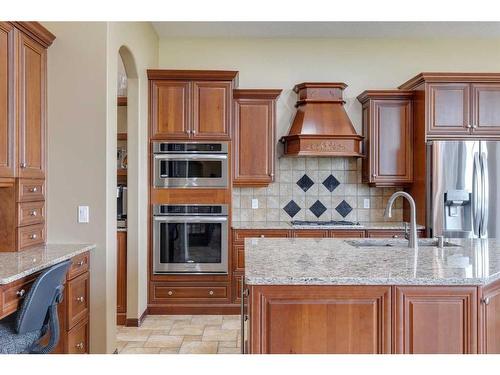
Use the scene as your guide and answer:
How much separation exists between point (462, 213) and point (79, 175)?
347cm

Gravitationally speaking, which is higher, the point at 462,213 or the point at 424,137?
the point at 424,137

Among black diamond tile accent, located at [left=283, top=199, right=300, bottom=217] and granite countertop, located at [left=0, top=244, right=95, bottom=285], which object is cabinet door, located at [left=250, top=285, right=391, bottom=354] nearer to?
granite countertop, located at [left=0, top=244, right=95, bottom=285]

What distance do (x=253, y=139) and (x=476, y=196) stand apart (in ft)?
7.43

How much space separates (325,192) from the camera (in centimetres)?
490

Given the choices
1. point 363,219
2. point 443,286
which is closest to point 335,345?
point 443,286

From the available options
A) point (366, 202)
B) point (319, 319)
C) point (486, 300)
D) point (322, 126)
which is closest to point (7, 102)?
point (319, 319)

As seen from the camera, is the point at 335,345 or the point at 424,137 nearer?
the point at 335,345

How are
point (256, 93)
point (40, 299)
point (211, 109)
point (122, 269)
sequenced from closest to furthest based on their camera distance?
point (40, 299) < point (122, 269) < point (211, 109) < point (256, 93)

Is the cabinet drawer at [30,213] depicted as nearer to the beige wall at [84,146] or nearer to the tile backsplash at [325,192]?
the beige wall at [84,146]

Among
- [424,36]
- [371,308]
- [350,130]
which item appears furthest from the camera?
[424,36]

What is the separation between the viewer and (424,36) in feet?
15.8

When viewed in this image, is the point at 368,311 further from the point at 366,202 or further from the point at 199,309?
the point at 366,202

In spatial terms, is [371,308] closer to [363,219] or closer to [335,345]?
[335,345]

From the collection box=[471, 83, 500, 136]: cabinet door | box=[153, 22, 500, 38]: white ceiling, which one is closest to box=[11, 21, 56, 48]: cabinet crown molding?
box=[153, 22, 500, 38]: white ceiling
